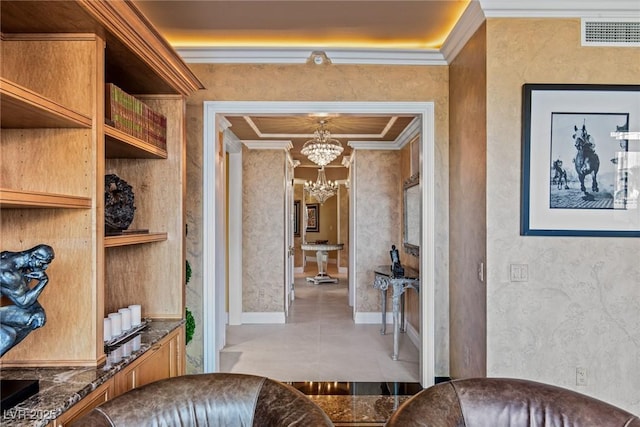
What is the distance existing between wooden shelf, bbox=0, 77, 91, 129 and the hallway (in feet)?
9.49

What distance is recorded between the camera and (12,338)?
1.35 metres

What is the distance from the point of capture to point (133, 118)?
2215 mm

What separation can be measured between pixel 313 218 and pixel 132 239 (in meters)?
11.6

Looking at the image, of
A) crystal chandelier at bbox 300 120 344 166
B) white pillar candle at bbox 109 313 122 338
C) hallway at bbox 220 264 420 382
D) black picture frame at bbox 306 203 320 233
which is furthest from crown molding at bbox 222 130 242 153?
black picture frame at bbox 306 203 320 233

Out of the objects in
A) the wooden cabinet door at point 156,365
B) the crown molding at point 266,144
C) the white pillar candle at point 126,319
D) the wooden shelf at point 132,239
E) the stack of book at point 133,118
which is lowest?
the wooden cabinet door at point 156,365

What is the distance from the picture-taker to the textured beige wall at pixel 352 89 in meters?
3.29

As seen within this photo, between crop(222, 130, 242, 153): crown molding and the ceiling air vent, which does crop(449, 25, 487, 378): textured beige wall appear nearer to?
the ceiling air vent

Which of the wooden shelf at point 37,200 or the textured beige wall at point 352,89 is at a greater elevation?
the textured beige wall at point 352,89

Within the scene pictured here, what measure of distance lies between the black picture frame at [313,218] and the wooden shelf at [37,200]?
39.1 ft

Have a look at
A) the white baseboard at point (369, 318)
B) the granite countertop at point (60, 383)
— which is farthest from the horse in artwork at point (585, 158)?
the white baseboard at point (369, 318)

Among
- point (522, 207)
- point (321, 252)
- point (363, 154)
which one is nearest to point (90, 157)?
point (522, 207)

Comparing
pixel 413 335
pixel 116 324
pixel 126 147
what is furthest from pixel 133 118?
pixel 413 335

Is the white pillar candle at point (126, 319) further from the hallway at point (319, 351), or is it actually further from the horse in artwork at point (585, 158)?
the horse in artwork at point (585, 158)

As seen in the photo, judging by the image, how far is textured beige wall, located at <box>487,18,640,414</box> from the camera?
2.56 meters
